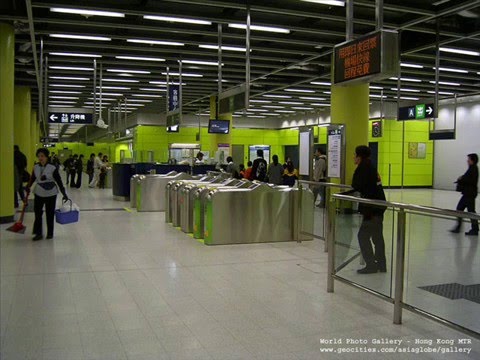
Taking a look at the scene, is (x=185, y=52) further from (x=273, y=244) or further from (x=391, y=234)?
(x=391, y=234)

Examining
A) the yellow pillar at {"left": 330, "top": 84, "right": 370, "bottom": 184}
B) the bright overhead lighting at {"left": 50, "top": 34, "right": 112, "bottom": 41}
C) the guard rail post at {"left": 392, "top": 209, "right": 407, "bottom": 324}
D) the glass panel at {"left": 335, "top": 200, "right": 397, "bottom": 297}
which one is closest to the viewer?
the guard rail post at {"left": 392, "top": 209, "right": 407, "bottom": 324}

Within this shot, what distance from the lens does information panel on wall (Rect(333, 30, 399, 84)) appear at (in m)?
5.77

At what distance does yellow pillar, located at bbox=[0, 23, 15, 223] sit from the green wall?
1865cm

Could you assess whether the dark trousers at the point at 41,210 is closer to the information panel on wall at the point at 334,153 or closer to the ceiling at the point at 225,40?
the ceiling at the point at 225,40

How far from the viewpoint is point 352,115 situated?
1169 centimetres

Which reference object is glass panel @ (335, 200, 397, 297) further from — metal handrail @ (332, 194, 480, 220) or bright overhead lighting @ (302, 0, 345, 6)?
bright overhead lighting @ (302, 0, 345, 6)

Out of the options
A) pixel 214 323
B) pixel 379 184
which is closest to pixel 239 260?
Answer: pixel 379 184

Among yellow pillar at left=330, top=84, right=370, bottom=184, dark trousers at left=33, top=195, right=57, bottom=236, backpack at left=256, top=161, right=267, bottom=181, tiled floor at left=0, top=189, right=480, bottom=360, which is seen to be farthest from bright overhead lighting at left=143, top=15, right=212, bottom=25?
tiled floor at left=0, top=189, right=480, bottom=360

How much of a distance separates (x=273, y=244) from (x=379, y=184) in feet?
8.46

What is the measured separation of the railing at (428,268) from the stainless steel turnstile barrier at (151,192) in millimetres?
8700

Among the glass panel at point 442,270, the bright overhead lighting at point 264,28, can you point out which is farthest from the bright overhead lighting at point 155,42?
the glass panel at point 442,270

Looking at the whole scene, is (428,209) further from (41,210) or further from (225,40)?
(225,40)

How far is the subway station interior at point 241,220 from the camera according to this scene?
3.98m

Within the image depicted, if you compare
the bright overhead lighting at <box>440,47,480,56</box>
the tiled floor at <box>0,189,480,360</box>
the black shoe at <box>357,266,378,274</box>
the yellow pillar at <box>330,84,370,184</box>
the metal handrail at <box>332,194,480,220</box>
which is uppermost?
the bright overhead lighting at <box>440,47,480,56</box>
